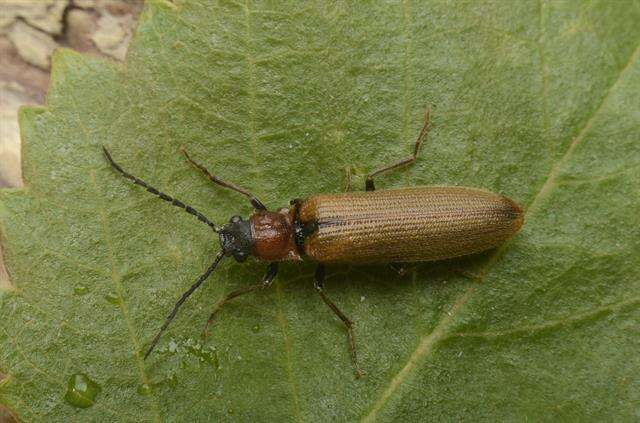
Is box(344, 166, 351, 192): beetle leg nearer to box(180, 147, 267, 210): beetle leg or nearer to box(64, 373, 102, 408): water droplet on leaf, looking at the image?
box(180, 147, 267, 210): beetle leg

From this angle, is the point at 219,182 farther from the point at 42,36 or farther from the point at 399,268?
the point at 42,36

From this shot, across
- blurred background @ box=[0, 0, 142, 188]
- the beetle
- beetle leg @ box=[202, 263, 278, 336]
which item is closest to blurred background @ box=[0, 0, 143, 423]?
blurred background @ box=[0, 0, 142, 188]

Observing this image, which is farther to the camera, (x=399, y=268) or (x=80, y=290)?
(x=399, y=268)

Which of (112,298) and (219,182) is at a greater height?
(219,182)

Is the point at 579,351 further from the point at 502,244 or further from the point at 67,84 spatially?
the point at 67,84

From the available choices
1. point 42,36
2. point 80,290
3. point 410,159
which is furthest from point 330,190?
point 42,36

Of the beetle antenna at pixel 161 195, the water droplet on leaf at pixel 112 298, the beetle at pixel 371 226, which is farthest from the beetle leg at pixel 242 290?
the water droplet on leaf at pixel 112 298
